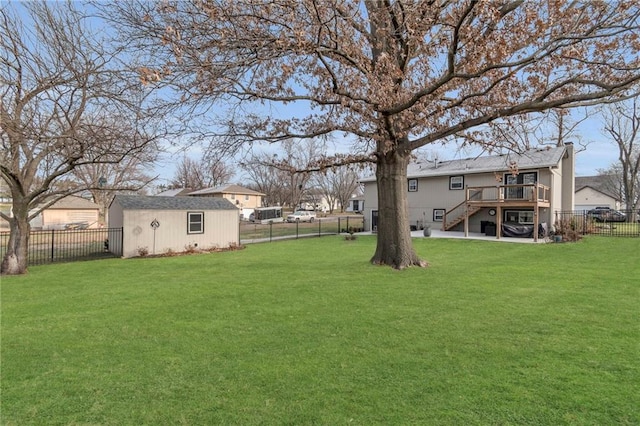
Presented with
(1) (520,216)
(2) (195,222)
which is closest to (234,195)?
(2) (195,222)

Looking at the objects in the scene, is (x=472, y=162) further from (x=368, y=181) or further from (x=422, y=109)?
(x=422, y=109)

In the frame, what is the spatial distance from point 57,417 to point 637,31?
35.4 feet

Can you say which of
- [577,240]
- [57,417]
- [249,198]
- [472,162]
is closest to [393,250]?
[57,417]

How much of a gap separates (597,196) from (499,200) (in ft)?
144

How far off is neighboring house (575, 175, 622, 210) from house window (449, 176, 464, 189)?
36366mm

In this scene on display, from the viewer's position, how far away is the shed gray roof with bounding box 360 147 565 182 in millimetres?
19922

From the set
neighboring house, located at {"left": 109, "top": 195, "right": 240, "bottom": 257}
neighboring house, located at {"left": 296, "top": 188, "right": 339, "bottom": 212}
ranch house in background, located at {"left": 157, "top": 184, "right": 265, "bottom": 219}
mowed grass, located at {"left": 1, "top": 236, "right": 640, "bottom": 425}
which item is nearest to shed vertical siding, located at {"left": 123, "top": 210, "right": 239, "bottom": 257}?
neighboring house, located at {"left": 109, "top": 195, "right": 240, "bottom": 257}

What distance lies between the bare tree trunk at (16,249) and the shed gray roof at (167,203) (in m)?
4.74

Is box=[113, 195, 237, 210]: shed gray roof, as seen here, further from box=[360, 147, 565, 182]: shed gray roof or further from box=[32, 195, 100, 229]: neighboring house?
box=[32, 195, 100, 229]: neighboring house

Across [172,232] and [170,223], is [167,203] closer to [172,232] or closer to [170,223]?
[170,223]

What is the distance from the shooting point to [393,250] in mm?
10547

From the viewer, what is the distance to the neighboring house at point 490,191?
19.5m

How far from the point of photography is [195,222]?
17.1 metres

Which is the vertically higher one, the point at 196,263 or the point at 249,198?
the point at 249,198
